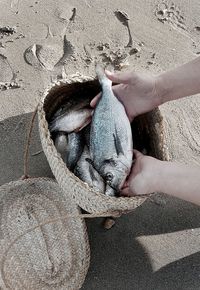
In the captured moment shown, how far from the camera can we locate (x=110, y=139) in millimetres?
2264

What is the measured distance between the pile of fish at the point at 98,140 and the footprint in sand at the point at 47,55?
436 millimetres

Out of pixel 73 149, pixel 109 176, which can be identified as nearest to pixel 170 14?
pixel 73 149

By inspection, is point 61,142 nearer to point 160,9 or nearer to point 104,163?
point 104,163

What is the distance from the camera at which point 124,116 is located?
2318 millimetres

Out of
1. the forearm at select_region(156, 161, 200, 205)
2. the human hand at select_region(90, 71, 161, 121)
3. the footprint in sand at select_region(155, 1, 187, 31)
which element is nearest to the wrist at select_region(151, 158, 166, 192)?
the forearm at select_region(156, 161, 200, 205)

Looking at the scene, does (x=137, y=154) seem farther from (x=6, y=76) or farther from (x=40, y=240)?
(x=6, y=76)

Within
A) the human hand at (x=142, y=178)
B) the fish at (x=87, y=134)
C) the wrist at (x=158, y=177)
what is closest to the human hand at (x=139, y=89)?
the fish at (x=87, y=134)

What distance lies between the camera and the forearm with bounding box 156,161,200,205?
2.01 meters

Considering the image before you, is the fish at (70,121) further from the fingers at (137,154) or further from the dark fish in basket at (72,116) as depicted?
the fingers at (137,154)

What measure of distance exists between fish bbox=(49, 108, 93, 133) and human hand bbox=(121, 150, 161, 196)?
0.99 feet

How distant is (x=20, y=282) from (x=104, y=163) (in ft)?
1.92

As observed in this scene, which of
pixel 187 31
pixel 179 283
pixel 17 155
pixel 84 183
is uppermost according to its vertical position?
pixel 187 31

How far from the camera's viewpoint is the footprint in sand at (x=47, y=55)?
273cm

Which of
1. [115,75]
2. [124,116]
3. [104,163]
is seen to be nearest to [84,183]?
[104,163]
